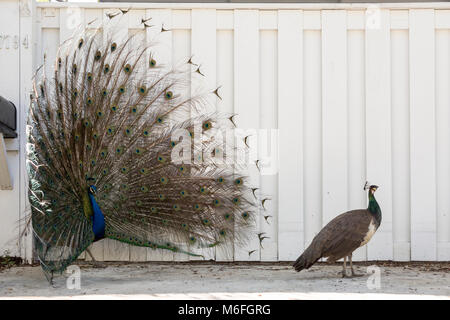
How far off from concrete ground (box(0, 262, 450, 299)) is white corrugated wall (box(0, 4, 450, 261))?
1.50ft

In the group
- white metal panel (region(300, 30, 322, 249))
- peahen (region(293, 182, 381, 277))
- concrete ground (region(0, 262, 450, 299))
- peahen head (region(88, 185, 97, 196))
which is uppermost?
white metal panel (region(300, 30, 322, 249))

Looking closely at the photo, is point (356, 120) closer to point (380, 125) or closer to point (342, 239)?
point (380, 125)

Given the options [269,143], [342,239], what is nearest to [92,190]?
[269,143]

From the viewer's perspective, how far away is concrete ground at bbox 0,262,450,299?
5.40 metres

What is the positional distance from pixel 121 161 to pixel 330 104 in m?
2.56

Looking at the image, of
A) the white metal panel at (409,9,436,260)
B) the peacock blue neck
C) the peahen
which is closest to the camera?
the peahen

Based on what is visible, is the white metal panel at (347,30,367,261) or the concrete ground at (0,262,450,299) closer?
the concrete ground at (0,262,450,299)

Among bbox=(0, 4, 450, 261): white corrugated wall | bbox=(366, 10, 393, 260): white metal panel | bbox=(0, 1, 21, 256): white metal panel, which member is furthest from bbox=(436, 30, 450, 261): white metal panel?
bbox=(0, 1, 21, 256): white metal panel

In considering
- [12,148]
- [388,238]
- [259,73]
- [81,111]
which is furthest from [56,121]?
[388,238]

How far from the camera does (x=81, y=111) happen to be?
6.76m

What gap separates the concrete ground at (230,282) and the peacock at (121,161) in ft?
1.42

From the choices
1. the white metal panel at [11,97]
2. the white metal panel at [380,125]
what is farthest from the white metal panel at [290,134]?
the white metal panel at [11,97]

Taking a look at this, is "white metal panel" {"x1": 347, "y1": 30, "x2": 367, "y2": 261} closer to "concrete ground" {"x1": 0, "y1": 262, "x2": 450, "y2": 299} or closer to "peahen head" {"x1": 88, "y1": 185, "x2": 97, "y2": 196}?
→ "concrete ground" {"x1": 0, "y1": 262, "x2": 450, "y2": 299}

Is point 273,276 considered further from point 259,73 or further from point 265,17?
point 265,17
